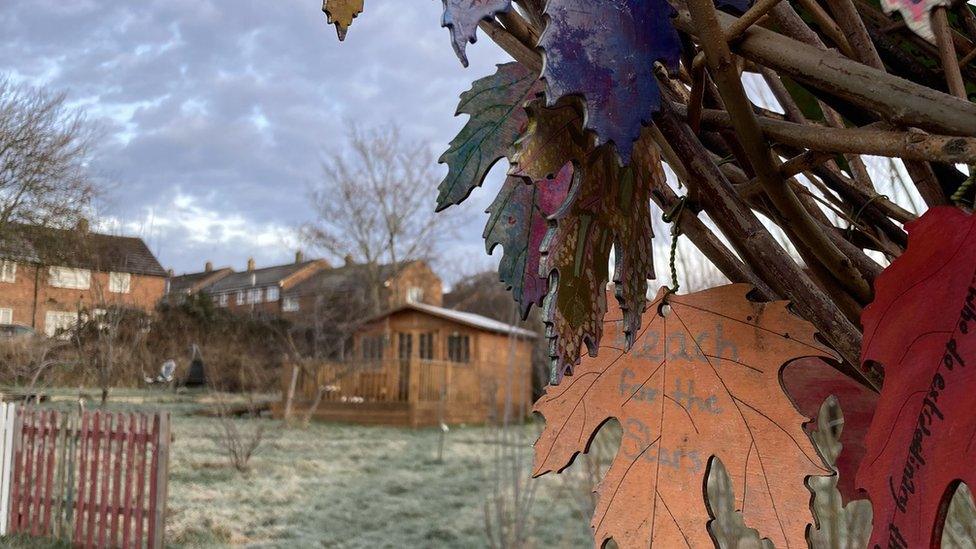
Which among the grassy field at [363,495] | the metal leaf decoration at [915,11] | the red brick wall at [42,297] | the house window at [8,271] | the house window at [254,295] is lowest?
the grassy field at [363,495]

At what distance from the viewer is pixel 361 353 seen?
14.9m

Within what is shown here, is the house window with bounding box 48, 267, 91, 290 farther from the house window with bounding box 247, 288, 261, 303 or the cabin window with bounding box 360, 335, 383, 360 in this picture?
the house window with bounding box 247, 288, 261, 303

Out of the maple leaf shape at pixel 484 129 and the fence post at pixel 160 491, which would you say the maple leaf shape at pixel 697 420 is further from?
the fence post at pixel 160 491

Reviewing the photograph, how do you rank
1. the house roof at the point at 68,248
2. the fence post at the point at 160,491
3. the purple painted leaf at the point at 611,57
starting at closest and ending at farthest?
1. the purple painted leaf at the point at 611,57
2. the fence post at the point at 160,491
3. the house roof at the point at 68,248

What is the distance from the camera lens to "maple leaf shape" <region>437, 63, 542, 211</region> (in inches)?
16.6

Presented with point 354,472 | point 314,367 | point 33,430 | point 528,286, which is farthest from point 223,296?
point 528,286

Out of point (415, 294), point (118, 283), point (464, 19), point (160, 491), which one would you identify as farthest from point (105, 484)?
point (415, 294)

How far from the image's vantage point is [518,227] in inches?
16.8

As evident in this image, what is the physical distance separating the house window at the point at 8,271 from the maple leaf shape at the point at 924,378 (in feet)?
39.9

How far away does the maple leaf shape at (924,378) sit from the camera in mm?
283

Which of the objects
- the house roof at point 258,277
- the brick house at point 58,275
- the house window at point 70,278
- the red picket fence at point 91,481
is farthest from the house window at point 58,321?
the house roof at point 258,277

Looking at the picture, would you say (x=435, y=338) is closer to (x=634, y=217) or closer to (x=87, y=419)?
(x=87, y=419)

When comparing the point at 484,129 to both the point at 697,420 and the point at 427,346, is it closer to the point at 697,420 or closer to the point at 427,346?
the point at 697,420

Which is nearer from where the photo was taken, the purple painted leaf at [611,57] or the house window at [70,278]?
the purple painted leaf at [611,57]
